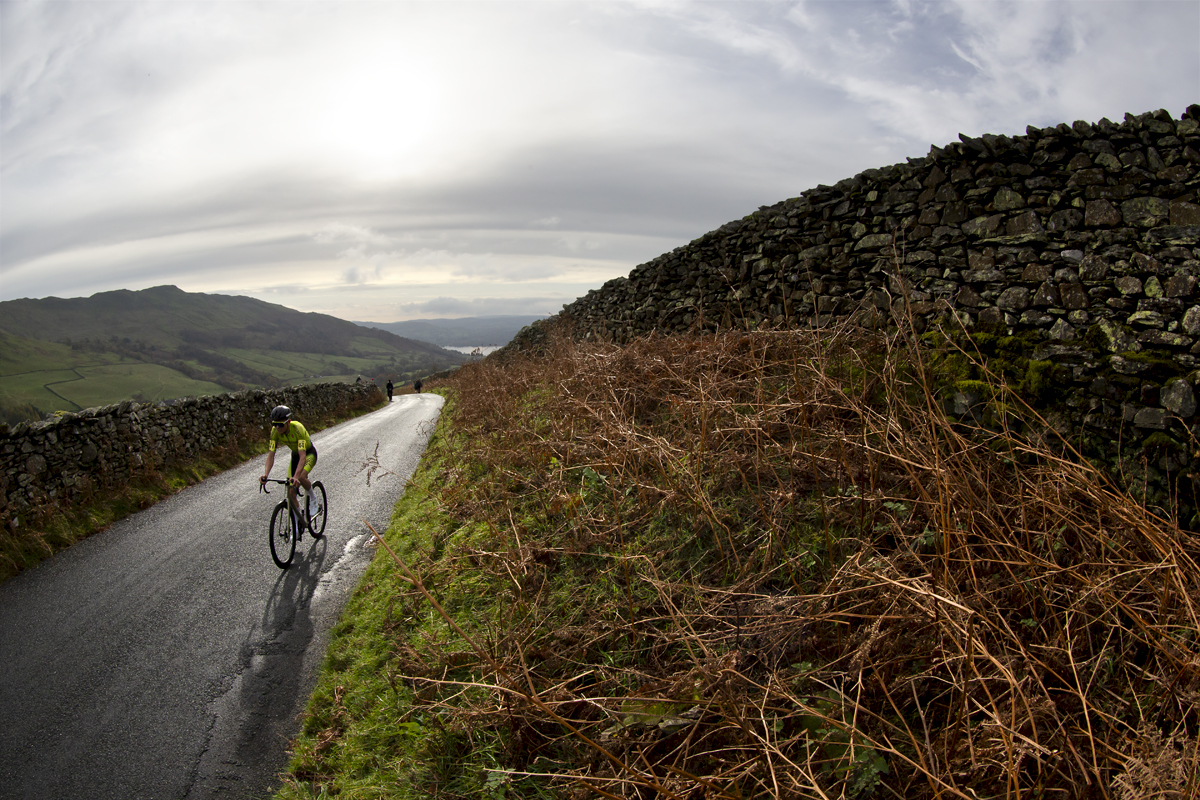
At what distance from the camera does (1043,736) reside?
2248 mm

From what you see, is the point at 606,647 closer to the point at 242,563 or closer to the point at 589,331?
the point at 242,563

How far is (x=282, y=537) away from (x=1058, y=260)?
9.71 metres

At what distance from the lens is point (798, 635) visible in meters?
2.97

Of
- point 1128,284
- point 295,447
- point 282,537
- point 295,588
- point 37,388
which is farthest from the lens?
point 37,388

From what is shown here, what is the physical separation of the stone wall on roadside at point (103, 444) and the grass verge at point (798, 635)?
7649mm

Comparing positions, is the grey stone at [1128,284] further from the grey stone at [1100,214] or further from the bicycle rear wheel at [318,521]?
the bicycle rear wheel at [318,521]

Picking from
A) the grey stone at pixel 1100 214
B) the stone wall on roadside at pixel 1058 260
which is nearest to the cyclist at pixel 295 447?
the stone wall on roadside at pixel 1058 260

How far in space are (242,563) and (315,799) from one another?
15.9ft

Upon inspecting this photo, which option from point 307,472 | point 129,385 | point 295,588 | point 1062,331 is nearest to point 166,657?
point 295,588

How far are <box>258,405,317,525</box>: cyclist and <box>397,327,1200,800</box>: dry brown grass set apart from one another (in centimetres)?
369

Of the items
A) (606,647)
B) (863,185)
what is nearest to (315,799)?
(606,647)

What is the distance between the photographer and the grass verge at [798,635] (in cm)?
223

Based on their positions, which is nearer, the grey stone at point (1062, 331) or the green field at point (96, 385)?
the grey stone at point (1062, 331)

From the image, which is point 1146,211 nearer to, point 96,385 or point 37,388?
point 96,385
